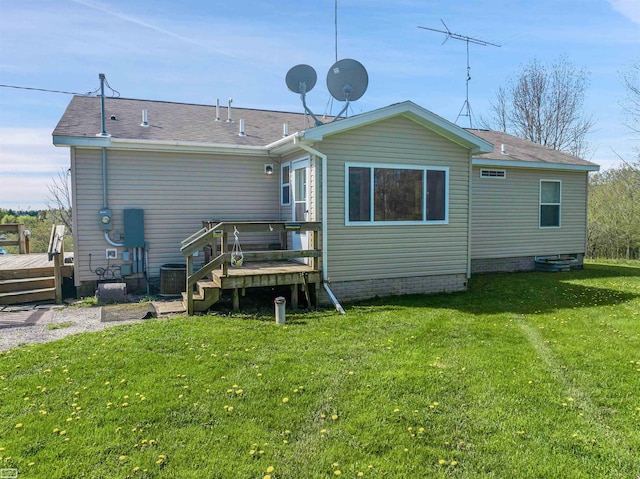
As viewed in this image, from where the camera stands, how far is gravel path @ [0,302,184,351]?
222 inches

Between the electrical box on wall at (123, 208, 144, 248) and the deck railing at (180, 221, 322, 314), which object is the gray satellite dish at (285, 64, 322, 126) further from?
the electrical box on wall at (123, 208, 144, 248)

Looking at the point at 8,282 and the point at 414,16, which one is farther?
the point at 414,16

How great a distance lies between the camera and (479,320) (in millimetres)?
6602

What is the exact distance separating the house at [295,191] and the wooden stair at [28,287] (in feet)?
1.84

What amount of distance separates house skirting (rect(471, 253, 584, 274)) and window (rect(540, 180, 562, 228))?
1.12 m

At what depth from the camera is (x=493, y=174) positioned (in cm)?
1147

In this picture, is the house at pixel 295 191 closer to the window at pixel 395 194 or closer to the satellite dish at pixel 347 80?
the window at pixel 395 194


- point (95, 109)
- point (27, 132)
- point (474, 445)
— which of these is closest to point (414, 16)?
point (95, 109)

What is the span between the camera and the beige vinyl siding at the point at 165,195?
808cm

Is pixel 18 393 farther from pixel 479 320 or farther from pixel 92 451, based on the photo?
pixel 479 320

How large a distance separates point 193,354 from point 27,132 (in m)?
21.0

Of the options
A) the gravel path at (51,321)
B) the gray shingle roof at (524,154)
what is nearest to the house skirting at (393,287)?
the gravel path at (51,321)

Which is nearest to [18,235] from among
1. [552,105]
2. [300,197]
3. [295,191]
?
[295,191]

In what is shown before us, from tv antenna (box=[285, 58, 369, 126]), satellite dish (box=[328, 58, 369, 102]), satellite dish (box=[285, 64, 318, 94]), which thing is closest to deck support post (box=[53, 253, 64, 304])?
tv antenna (box=[285, 58, 369, 126])
